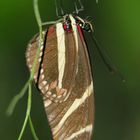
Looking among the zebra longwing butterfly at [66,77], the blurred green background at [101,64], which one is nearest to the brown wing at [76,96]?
the zebra longwing butterfly at [66,77]

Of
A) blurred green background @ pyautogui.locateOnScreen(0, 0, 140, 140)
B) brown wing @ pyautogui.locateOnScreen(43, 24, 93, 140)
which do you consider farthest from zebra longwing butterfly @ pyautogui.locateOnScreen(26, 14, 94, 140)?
blurred green background @ pyautogui.locateOnScreen(0, 0, 140, 140)

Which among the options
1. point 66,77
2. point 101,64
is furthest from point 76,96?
point 101,64

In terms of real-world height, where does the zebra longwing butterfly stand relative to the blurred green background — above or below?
above

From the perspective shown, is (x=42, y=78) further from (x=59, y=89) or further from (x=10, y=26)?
(x=10, y=26)

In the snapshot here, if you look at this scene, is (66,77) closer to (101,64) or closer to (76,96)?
(76,96)

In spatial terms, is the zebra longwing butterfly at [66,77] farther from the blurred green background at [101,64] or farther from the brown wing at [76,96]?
the blurred green background at [101,64]

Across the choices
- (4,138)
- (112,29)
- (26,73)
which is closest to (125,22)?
(112,29)

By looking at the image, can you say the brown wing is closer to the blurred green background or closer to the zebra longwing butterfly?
the zebra longwing butterfly
